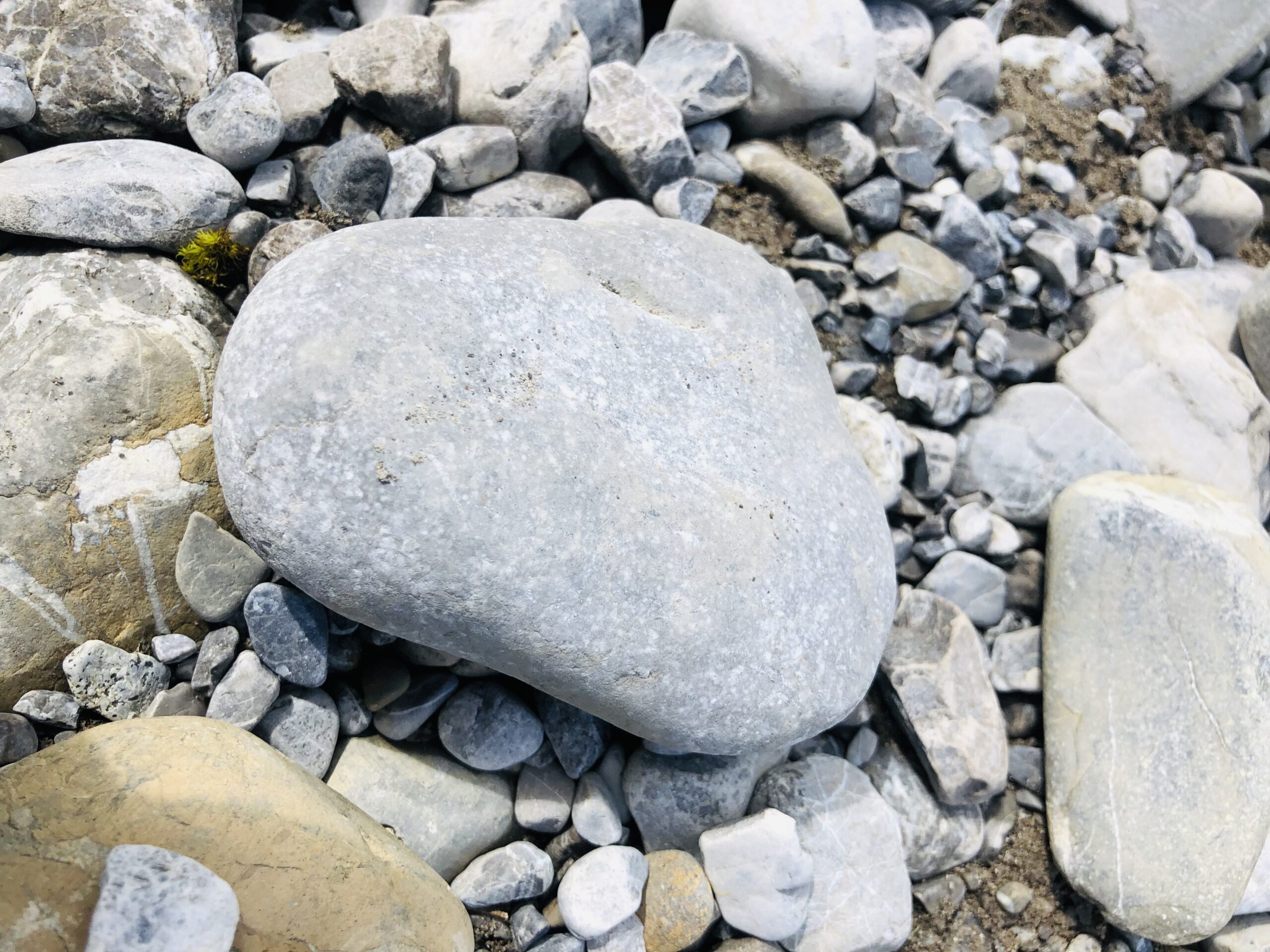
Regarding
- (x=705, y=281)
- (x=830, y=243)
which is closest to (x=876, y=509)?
(x=705, y=281)

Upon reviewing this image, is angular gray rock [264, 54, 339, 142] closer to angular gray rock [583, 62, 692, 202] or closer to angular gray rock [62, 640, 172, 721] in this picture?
angular gray rock [583, 62, 692, 202]

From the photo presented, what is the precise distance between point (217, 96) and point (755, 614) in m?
2.35

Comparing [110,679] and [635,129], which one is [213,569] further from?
[635,129]

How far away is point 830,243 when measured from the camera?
355 cm

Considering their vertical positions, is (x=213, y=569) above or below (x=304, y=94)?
below

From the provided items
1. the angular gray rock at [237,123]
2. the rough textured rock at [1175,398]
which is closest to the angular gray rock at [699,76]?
the angular gray rock at [237,123]

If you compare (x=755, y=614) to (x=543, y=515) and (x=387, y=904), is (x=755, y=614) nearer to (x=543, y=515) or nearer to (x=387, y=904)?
(x=543, y=515)

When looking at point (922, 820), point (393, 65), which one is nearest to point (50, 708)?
point (393, 65)

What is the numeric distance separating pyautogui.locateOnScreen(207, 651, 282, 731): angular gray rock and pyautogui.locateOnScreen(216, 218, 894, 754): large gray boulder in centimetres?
40

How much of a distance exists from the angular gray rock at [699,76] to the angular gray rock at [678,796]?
2380 millimetres

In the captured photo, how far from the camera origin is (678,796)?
2762 mm

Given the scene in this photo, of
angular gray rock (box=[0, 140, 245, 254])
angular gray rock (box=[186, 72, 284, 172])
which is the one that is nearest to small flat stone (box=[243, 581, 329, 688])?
angular gray rock (box=[0, 140, 245, 254])

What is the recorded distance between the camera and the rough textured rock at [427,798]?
2.58 meters

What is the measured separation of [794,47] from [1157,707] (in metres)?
2.76
